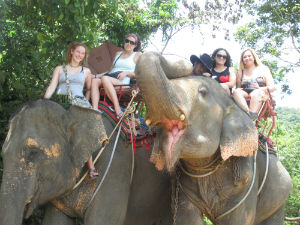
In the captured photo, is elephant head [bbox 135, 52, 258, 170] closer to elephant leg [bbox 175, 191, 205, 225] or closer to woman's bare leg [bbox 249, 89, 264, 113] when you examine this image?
woman's bare leg [bbox 249, 89, 264, 113]

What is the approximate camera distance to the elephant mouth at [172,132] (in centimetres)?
328

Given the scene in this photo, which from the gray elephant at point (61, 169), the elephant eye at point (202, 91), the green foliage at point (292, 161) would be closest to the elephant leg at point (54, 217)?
the gray elephant at point (61, 169)

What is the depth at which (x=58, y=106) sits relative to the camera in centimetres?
404

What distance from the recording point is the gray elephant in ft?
11.9

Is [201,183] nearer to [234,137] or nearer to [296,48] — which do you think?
[234,137]

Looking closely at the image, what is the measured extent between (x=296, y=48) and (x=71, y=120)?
7812mm

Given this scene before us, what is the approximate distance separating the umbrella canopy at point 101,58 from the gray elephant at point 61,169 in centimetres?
156

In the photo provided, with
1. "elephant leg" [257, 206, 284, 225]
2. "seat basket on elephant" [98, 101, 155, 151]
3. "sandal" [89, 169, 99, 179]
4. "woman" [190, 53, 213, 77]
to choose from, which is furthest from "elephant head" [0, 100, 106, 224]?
"elephant leg" [257, 206, 284, 225]

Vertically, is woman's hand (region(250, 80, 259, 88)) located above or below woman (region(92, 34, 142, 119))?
below

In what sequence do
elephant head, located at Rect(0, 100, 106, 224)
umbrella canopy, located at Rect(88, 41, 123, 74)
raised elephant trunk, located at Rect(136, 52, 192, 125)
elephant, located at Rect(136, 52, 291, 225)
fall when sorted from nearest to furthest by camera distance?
raised elephant trunk, located at Rect(136, 52, 192, 125)
elephant, located at Rect(136, 52, 291, 225)
elephant head, located at Rect(0, 100, 106, 224)
umbrella canopy, located at Rect(88, 41, 123, 74)

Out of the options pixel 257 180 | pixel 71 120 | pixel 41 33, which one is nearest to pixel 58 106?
pixel 71 120

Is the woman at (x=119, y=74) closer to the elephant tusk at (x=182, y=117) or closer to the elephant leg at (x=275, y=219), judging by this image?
the elephant tusk at (x=182, y=117)

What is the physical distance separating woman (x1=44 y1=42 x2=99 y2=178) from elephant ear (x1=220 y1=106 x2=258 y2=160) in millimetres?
1391

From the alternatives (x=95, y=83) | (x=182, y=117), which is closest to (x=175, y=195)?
(x=182, y=117)
